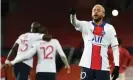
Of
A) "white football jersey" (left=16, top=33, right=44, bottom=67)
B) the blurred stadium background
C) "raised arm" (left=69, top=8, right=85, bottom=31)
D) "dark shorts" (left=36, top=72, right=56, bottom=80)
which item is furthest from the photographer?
the blurred stadium background

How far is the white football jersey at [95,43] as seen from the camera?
5695mm

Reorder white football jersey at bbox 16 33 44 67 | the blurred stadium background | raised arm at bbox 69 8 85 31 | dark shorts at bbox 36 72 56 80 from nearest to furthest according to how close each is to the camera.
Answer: raised arm at bbox 69 8 85 31 < dark shorts at bbox 36 72 56 80 < white football jersey at bbox 16 33 44 67 < the blurred stadium background

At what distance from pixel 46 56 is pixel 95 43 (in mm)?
1551

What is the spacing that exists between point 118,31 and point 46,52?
8.22 meters

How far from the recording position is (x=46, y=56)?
23.3 feet

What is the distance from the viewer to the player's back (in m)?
7.09

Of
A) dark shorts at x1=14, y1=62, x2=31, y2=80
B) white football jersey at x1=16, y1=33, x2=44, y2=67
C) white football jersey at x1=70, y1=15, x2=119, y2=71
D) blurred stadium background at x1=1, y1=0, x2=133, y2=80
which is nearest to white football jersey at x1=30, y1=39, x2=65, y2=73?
white football jersey at x1=16, y1=33, x2=44, y2=67

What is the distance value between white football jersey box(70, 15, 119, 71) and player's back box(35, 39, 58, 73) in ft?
4.63

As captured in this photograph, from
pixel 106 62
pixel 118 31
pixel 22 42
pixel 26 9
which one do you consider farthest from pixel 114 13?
pixel 106 62

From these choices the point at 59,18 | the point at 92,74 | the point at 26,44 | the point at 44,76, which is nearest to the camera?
the point at 92,74

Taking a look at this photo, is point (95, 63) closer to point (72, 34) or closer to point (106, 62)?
point (106, 62)

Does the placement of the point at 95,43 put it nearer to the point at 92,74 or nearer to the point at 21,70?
the point at 92,74

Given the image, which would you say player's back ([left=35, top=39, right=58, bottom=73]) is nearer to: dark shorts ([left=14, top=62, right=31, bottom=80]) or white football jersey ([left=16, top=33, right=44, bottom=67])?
white football jersey ([left=16, top=33, right=44, bottom=67])

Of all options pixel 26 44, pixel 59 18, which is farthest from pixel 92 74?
pixel 59 18
